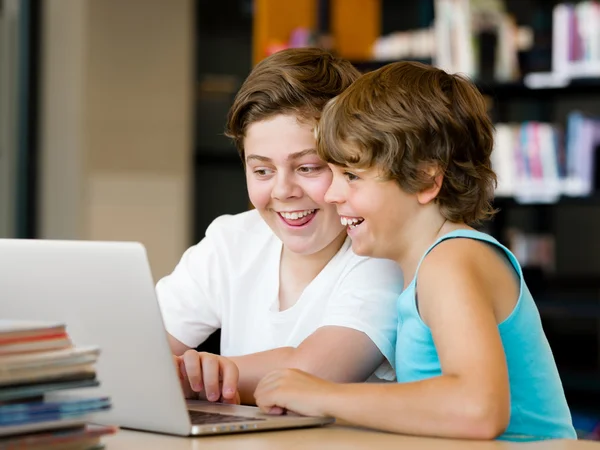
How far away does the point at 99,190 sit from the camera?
18.0 ft

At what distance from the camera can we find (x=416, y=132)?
51.6 inches

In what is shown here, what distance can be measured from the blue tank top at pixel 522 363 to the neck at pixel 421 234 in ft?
0.23

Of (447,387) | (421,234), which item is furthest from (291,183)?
(447,387)

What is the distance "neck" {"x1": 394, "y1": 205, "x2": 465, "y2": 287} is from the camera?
1363 mm

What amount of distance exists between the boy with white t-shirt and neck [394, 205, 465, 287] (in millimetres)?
93

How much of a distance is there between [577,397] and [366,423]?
2904 millimetres

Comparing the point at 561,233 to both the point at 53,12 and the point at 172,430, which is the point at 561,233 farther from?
the point at 172,430

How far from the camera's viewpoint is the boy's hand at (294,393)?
1.14m

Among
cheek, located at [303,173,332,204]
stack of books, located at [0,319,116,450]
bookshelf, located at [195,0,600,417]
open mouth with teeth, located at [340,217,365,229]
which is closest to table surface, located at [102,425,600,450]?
stack of books, located at [0,319,116,450]

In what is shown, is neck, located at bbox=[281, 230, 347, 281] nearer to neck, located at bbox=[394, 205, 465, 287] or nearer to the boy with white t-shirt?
the boy with white t-shirt

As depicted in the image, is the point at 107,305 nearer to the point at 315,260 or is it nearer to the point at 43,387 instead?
the point at 43,387

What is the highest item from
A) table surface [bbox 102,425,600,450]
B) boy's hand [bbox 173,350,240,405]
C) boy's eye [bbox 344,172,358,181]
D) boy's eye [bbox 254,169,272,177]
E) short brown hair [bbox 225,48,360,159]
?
short brown hair [bbox 225,48,360,159]

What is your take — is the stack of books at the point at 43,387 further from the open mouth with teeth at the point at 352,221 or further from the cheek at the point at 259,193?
the cheek at the point at 259,193

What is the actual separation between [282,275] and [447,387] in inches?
24.2
